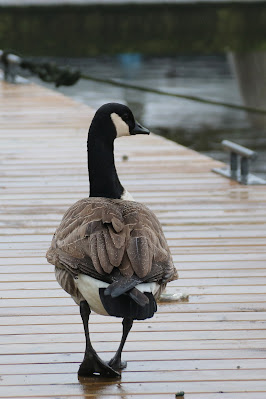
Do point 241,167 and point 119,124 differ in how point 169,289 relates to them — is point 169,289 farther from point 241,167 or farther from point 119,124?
point 241,167

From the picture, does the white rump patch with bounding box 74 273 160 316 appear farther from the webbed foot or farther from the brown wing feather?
the webbed foot

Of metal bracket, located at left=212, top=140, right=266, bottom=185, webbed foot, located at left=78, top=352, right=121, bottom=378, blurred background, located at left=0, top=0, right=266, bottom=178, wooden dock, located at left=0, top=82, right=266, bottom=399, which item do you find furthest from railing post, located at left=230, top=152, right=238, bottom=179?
webbed foot, located at left=78, top=352, right=121, bottom=378

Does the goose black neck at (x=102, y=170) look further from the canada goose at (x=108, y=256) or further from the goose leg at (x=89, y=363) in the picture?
the goose leg at (x=89, y=363)

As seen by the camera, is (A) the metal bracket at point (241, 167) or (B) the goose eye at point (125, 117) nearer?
(B) the goose eye at point (125, 117)

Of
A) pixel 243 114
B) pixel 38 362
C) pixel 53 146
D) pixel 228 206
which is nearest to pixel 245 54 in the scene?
pixel 243 114

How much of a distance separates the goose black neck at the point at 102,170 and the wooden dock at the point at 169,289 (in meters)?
0.68

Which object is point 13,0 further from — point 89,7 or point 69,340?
point 69,340

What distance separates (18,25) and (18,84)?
5.22ft

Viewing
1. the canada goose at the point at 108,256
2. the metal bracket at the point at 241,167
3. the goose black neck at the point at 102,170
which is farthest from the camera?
the metal bracket at the point at 241,167

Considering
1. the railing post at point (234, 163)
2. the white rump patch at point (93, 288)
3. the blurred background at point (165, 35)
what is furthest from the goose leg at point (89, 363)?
the blurred background at point (165, 35)

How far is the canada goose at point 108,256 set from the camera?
3.61 meters

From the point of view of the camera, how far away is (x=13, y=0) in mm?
12109

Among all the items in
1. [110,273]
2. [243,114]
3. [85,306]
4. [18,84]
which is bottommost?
[243,114]

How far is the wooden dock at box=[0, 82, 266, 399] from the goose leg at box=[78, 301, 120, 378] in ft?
0.15
